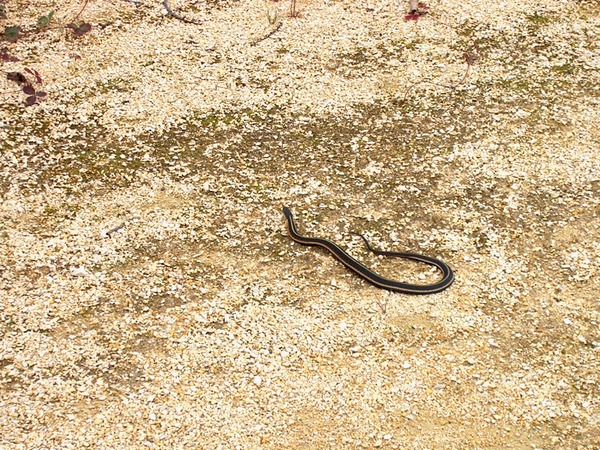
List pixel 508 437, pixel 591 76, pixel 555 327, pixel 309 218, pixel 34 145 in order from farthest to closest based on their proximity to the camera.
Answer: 1. pixel 591 76
2. pixel 34 145
3. pixel 309 218
4. pixel 555 327
5. pixel 508 437

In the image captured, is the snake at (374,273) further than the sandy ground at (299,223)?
Yes

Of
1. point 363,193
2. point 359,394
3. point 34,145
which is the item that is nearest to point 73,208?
point 34,145

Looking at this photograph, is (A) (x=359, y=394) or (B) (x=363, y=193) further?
(B) (x=363, y=193)

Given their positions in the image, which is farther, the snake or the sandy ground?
the snake

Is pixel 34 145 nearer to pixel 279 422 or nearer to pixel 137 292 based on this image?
pixel 137 292
